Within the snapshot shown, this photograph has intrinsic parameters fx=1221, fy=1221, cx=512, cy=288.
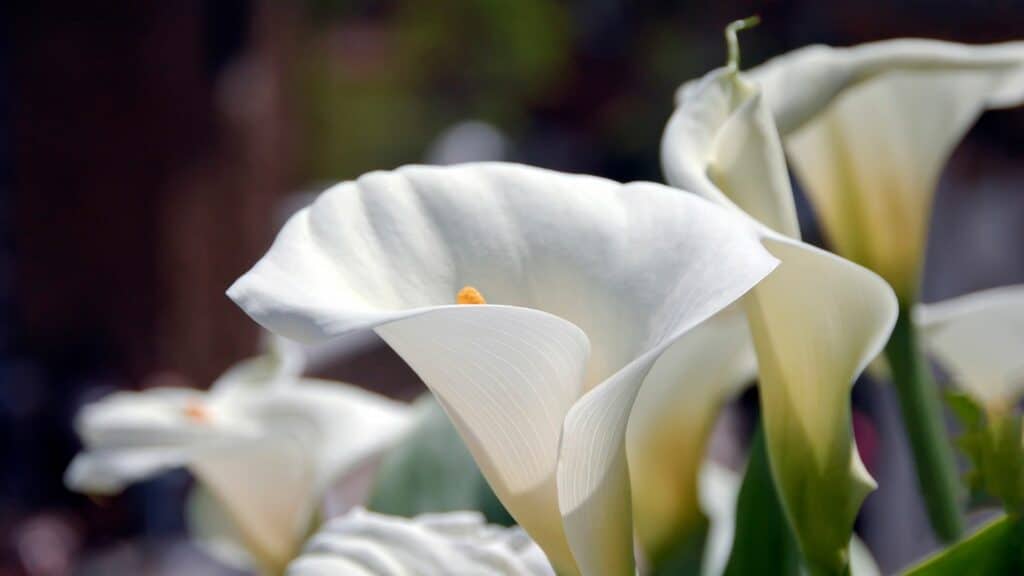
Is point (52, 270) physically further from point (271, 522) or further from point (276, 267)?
point (276, 267)

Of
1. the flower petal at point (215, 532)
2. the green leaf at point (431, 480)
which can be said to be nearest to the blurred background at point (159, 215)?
the flower petal at point (215, 532)

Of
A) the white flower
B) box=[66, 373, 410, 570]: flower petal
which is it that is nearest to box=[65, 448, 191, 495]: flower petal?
box=[66, 373, 410, 570]: flower petal

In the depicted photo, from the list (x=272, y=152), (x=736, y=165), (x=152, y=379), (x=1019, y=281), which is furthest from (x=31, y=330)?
(x=736, y=165)

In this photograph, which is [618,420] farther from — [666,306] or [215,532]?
[215,532]

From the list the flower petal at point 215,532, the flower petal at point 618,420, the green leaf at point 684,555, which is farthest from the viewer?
the flower petal at point 215,532

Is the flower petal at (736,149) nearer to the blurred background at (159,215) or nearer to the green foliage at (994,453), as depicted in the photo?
the green foliage at (994,453)

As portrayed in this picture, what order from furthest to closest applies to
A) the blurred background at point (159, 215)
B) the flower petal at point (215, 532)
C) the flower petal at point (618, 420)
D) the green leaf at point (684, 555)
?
the blurred background at point (159, 215), the flower petal at point (215, 532), the green leaf at point (684, 555), the flower petal at point (618, 420)

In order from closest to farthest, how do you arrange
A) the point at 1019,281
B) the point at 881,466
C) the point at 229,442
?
1. the point at 229,442
2. the point at 881,466
3. the point at 1019,281

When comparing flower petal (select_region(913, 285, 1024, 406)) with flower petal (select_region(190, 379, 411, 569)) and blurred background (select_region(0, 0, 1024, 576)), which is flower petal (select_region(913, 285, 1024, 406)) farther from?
blurred background (select_region(0, 0, 1024, 576))
